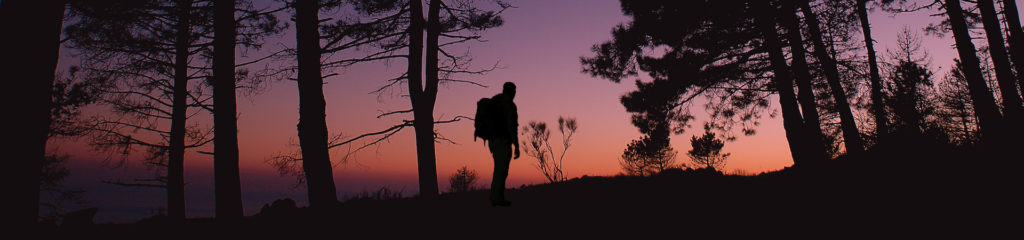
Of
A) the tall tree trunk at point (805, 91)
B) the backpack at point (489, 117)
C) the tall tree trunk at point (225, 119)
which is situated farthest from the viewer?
the tall tree trunk at point (805, 91)

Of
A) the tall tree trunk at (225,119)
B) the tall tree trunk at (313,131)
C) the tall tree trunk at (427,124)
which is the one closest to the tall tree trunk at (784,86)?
the tall tree trunk at (427,124)

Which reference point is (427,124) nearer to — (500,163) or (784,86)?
(500,163)

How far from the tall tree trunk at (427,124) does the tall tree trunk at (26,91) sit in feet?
17.7

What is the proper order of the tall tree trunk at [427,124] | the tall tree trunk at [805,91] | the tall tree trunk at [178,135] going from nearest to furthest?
the tall tree trunk at [427,124] → the tall tree trunk at [805,91] → the tall tree trunk at [178,135]

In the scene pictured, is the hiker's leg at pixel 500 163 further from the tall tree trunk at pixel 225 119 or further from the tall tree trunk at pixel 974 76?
the tall tree trunk at pixel 974 76

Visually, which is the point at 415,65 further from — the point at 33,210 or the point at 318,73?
the point at 33,210

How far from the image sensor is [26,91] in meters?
3.85

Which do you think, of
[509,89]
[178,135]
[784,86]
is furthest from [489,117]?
[178,135]

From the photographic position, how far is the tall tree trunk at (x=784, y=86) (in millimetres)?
11289

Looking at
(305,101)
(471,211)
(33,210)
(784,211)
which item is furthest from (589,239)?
(305,101)

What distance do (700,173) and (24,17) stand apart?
9430 mm

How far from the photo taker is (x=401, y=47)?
9.68m

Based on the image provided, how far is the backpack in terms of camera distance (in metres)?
5.75

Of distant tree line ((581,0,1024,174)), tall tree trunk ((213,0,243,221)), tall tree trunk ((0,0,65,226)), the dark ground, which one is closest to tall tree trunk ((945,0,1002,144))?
distant tree line ((581,0,1024,174))
